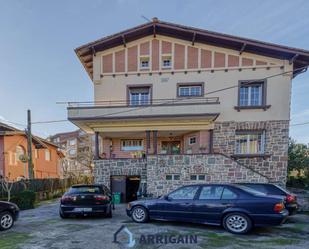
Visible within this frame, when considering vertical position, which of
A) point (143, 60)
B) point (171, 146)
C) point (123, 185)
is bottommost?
point (123, 185)

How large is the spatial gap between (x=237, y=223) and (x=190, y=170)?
6.08 m

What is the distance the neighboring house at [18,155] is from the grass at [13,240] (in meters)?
14.1

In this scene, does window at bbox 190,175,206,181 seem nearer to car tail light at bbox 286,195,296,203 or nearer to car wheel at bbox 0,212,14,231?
car tail light at bbox 286,195,296,203

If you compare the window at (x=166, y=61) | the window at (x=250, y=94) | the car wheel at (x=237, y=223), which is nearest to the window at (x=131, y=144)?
the window at (x=166, y=61)

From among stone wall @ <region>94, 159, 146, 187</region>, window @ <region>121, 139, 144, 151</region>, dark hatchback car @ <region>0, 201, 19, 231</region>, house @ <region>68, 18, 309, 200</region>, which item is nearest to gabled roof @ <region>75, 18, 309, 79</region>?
house @ <region>68, 18, 309, 200</region>

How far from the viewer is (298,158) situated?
64.5ft

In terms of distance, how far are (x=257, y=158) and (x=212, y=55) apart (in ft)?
23.1

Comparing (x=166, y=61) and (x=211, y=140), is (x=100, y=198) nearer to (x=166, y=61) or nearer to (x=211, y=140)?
(x=211, y=140)

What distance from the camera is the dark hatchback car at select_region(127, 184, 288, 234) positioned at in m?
5.82

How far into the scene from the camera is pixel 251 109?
13.6 meters

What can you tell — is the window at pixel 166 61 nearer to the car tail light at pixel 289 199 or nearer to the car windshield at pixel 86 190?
the car windshield at pixel 86 190

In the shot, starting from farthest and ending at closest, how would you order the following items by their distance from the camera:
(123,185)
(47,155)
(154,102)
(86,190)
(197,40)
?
(47,155) → (197,40) → (154,102) → (123,185) → (86,190)

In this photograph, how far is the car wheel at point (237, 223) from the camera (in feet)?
19.6

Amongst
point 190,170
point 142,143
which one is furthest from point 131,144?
point 190,170
